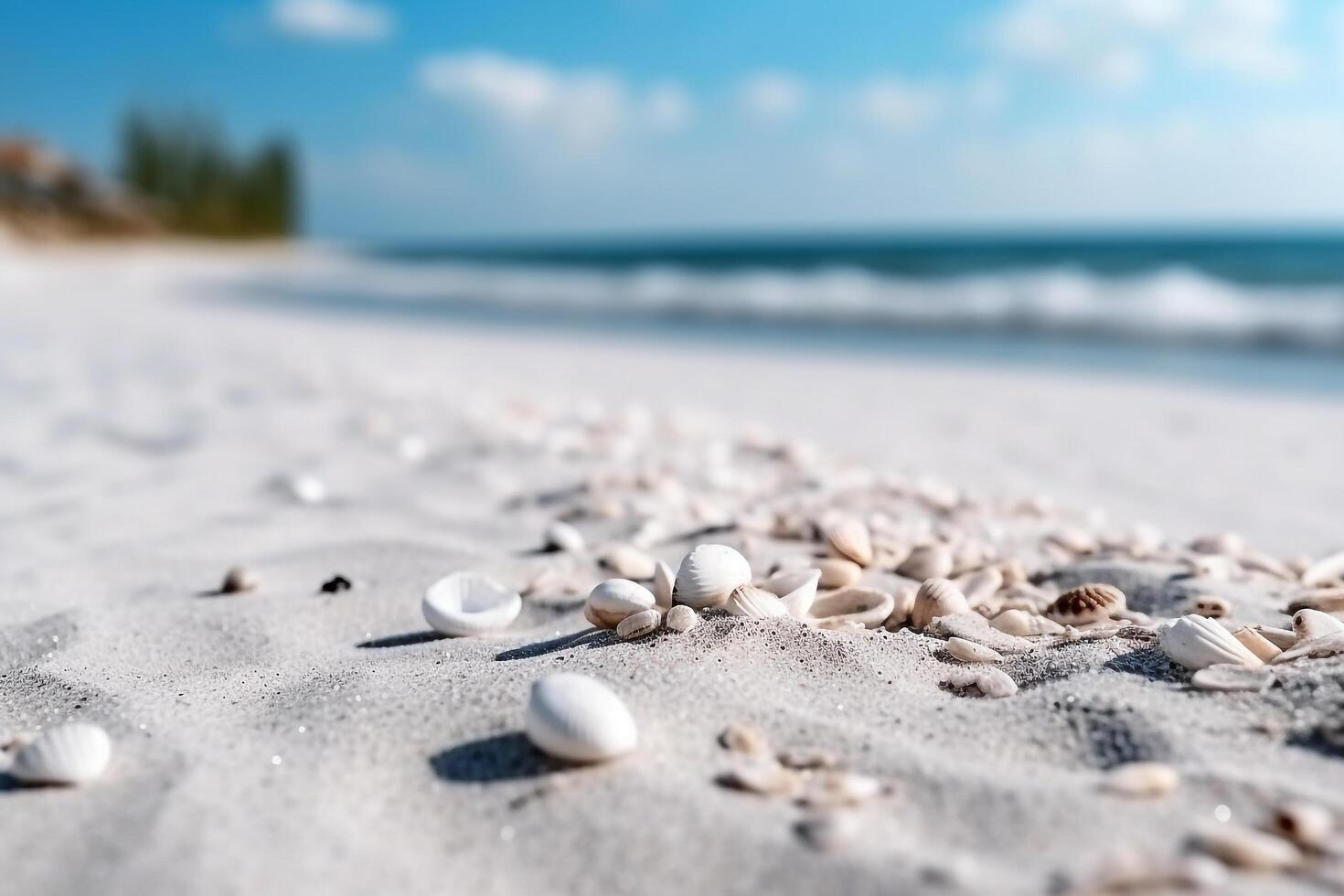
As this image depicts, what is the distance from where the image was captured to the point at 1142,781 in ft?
3.17

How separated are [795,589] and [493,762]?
556 millimetres

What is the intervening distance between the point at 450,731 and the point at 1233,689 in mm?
902

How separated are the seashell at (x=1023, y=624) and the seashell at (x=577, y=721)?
25.8 inches

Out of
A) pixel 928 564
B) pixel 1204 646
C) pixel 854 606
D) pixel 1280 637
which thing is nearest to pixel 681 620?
pixel 854 606

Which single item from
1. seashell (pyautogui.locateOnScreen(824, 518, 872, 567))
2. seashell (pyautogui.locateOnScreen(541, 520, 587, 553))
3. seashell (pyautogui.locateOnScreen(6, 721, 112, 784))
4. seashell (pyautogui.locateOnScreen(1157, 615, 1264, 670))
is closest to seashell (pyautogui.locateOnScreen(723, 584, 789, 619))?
seashell (pyautogui.locateOnScreen(824, 518, 872, 567))

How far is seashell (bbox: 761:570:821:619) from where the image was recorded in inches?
57.5

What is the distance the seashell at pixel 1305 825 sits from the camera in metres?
0.88

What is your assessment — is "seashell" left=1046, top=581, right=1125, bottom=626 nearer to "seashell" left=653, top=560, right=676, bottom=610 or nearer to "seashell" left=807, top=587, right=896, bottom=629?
"seashell" left=807, top=587, right=896, bottom=629

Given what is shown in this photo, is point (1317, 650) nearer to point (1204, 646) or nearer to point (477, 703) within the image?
point (1204, 646)

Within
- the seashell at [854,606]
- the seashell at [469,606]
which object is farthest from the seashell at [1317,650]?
the seashell at [469,606]

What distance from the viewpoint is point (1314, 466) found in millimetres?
3246

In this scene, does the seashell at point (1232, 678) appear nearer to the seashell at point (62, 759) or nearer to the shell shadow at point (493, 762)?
the shell shadow at point (493, 762)

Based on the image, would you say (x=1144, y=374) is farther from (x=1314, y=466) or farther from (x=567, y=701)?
(x=567, y=701)

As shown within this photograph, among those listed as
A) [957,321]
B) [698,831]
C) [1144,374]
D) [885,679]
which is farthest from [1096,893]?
[957,321]
